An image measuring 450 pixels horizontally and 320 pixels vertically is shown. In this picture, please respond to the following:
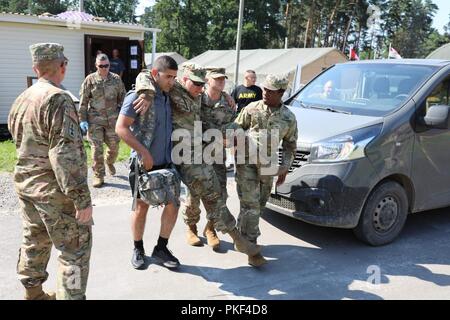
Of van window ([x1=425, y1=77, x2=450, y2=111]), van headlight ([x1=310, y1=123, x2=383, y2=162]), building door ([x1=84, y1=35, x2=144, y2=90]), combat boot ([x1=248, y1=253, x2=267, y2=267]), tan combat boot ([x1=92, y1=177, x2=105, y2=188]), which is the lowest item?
combat boot ([x1=248, y1=253, x2=267, y2=267])

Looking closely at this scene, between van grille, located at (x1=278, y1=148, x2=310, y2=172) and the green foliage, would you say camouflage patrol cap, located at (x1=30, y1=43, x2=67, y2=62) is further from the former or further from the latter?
the green foliage

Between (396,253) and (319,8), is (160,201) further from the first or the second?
(319,8)

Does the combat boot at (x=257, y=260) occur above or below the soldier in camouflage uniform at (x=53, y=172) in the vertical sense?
below

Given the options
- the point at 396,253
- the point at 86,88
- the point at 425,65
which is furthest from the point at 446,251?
the point at 86,88

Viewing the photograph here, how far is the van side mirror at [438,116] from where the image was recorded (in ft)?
14.6

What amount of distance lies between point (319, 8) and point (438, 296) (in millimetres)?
52435

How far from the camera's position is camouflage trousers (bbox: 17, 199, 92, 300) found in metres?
2.93

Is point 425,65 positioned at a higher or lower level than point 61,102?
higher

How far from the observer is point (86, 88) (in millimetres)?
6727

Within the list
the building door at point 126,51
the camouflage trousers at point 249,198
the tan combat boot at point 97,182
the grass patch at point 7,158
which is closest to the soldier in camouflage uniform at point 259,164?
the camouflage trousers at point 249,198

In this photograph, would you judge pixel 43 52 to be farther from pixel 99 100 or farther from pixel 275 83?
pixel 99 100

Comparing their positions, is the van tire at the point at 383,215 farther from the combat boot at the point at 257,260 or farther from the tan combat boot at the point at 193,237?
the tan combat boot at the point at 193,237

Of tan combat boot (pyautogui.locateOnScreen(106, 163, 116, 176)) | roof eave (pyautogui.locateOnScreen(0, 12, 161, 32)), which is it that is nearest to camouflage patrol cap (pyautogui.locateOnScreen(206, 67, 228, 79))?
tan combat boot (pyautogui.locateOnScreen(106, 163, 116, 176))

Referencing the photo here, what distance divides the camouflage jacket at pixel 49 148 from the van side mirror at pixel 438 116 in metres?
3.45
